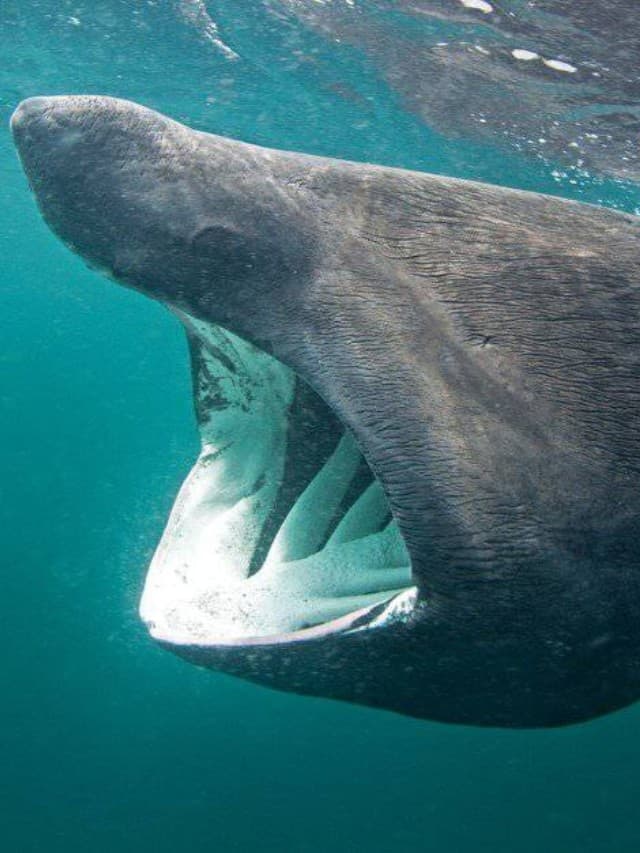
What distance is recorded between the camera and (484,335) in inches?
76.3

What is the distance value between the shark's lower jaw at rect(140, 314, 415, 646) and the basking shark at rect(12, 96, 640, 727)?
12 millimetres

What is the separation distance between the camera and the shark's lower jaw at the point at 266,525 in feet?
7.37

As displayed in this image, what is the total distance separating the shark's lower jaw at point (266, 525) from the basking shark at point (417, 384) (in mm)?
12

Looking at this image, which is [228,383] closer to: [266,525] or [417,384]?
[266,525]

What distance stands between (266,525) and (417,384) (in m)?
1.13

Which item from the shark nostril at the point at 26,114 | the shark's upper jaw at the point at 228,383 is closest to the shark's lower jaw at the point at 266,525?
the shark's upper jaw at the point at 228,383

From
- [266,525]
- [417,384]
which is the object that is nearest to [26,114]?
[417,384]

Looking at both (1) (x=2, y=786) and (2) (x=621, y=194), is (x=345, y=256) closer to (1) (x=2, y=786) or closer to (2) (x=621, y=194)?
(2) (x=621, y=194)

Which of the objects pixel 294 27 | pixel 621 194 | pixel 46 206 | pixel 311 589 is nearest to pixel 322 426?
pixel 311 589

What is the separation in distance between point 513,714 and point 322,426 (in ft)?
3.67

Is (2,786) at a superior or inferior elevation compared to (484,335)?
inferior

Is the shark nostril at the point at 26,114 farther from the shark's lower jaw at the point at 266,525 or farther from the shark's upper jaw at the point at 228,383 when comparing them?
the shark's lower jaw at the point at 266,525

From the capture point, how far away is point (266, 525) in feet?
9.12

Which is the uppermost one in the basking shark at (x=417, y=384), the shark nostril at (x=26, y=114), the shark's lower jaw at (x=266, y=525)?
the shark nostril at (x=26, y=114)
